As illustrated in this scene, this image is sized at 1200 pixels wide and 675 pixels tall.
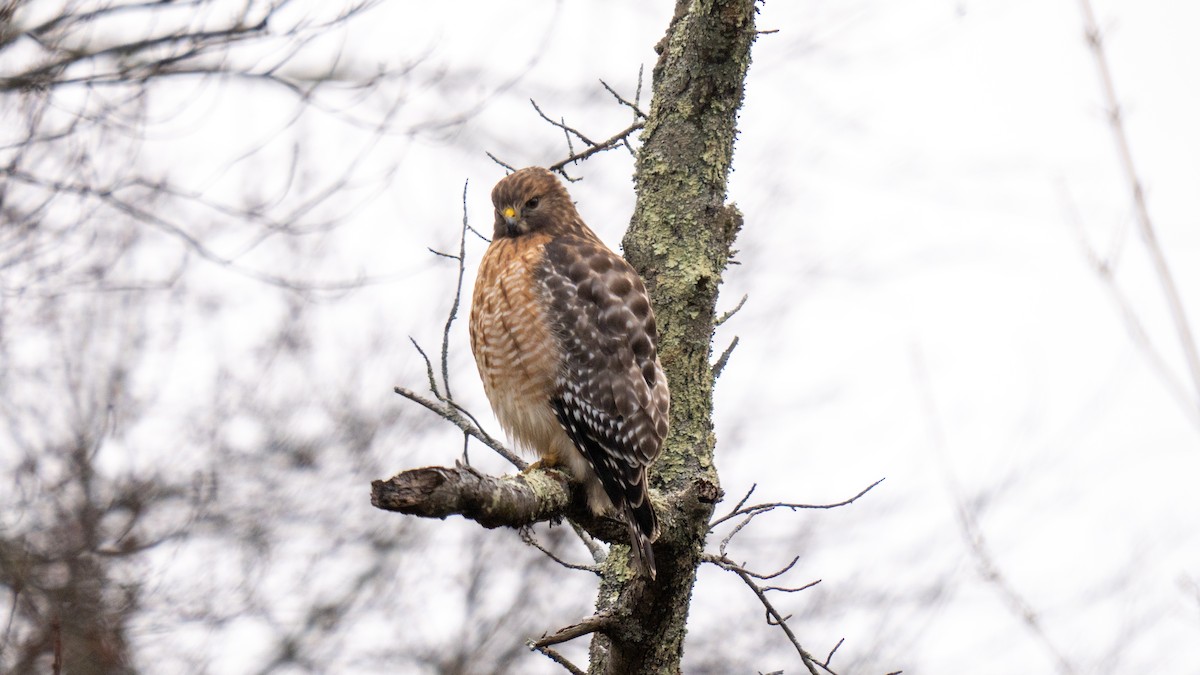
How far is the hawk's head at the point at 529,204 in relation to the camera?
5223 mm

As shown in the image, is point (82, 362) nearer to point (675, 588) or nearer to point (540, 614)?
point (540, 614)

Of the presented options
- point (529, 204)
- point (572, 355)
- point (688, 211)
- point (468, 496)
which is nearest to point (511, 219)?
point (529, 204)

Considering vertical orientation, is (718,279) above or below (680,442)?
above

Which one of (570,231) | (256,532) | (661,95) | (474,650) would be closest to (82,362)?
(256,532)

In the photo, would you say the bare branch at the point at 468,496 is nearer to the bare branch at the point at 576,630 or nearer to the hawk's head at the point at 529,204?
the bare branch at the point at 576,630

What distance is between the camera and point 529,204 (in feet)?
17.2

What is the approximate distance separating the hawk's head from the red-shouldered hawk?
24 mm

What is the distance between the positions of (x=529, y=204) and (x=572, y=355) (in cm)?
91

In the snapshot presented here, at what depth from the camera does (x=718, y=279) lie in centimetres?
446

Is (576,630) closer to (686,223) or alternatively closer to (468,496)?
(468,496)

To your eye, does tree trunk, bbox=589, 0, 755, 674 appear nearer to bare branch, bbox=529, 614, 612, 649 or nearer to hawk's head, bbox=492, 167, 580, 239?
bare branch, bbox=529, 614, 612, 649

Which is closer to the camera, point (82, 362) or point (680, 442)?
point (680, 442)

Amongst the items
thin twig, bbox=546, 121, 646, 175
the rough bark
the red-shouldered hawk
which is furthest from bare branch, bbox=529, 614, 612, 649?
thin twig, bbox=546, 121, 646, 175

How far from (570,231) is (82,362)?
5358 mm
